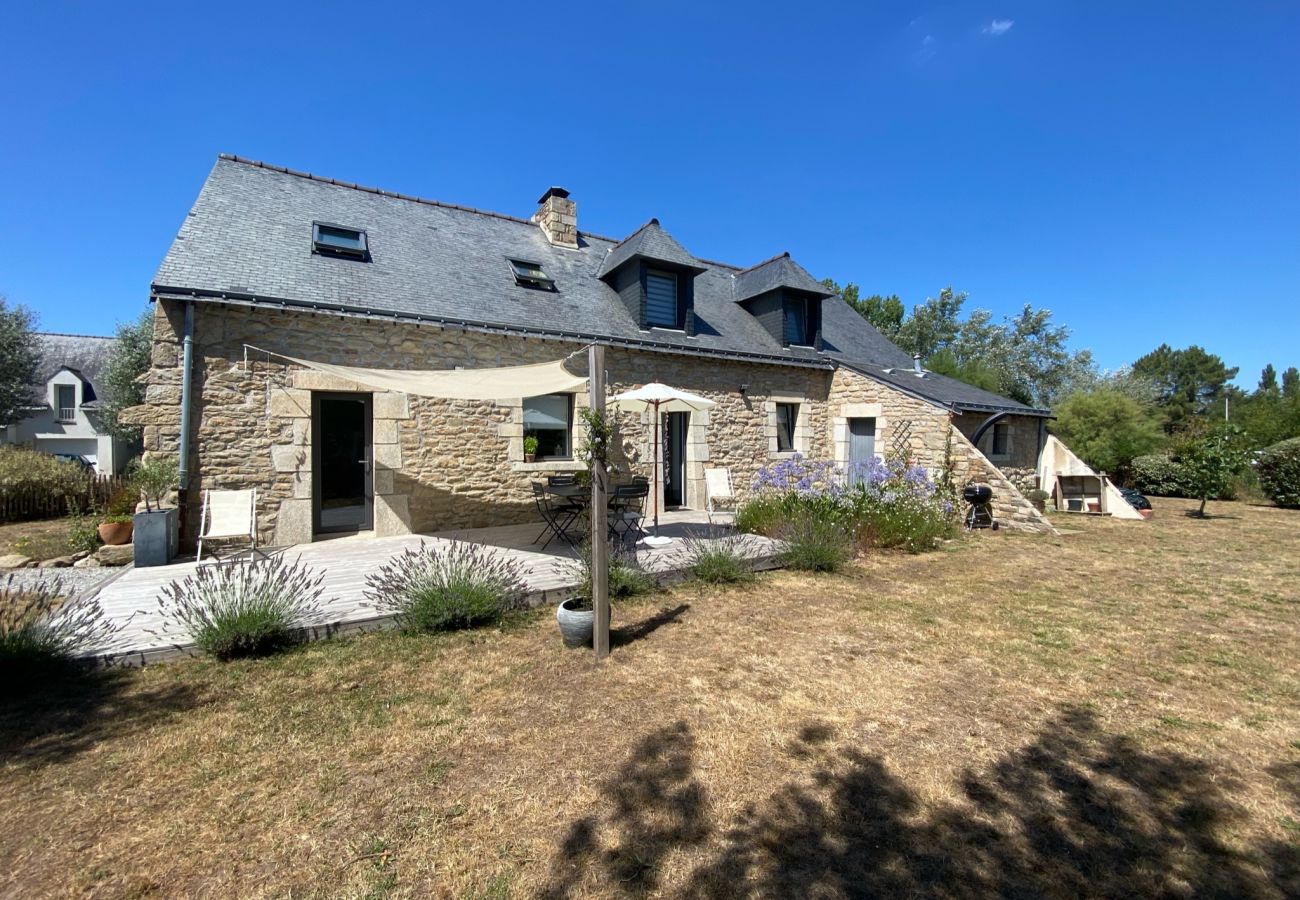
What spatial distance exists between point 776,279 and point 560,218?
449cm

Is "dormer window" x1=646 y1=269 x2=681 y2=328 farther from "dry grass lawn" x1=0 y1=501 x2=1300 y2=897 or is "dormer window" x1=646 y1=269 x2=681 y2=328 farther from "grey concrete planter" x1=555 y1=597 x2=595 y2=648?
"grey concrete planter" x1=555 y1=597 x2=595 y2=648

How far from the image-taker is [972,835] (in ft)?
6.44

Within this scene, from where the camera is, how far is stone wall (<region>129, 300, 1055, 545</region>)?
20.4 feet

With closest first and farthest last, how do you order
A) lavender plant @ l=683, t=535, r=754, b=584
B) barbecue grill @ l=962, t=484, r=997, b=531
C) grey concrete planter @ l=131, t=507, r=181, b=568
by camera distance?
lavender plant @ l=683, t=535, r=754, b=584 < grey concrete planter @ l=131, t=507, r=181, b=568 < barbecue grill @ l=962, t=484, r=997, b=531

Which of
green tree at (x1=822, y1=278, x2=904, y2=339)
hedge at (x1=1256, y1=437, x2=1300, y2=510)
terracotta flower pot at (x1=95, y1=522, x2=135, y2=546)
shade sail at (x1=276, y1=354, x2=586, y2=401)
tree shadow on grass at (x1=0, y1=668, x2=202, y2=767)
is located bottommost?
tree shadow on grass at (x1=0, y1=668, x2=202, y2=767)

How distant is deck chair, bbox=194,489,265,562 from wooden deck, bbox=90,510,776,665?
342mm

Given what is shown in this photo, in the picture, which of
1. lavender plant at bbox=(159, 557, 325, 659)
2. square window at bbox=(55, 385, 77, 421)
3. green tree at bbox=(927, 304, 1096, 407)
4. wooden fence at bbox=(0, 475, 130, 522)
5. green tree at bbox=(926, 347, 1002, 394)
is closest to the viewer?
lavender plant at bbox=(159, 557, 325, 659)

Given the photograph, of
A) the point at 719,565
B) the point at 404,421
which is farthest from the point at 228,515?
the point at 719,565

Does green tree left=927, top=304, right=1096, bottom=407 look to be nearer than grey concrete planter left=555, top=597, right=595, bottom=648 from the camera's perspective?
No

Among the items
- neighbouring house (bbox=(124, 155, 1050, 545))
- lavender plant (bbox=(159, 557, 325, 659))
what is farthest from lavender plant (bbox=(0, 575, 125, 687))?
neighbouring house (bbox=(124, 155, 1050, 545))

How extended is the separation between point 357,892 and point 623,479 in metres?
7.27

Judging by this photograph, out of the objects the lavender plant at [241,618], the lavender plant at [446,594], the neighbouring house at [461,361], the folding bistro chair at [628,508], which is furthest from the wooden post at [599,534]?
the neighbouring house at [461,361]

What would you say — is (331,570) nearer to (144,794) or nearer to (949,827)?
(144,794)

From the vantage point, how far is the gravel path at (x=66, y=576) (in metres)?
4.88
